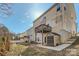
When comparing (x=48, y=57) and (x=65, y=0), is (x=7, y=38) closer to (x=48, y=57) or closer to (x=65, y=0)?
(x=48, y=57)

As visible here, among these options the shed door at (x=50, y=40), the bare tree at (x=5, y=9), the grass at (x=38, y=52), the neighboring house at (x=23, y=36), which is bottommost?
the grass at (x=38, y=52)

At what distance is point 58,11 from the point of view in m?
1.50

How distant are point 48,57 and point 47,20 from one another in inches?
12.3

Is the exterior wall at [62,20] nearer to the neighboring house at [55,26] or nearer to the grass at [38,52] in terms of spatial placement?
the neighboring house at [55,26]

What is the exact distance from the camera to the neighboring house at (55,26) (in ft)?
4.85

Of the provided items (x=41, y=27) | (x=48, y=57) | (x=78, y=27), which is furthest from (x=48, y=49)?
(x=78, y=27)

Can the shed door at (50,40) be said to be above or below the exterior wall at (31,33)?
below

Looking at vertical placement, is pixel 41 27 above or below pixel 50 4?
below

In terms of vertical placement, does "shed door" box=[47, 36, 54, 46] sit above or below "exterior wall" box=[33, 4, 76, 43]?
below

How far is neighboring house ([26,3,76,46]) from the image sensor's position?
148 centimetres

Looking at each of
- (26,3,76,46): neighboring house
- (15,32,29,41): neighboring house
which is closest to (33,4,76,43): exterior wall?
(26,3,76,46): neighboring house

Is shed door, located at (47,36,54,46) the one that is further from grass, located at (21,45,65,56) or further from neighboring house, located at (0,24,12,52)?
neighboring house, located at (0,24,12,52)

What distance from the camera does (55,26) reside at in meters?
1.48

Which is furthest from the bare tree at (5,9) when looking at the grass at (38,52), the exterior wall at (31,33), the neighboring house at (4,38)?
the grass at (38,52)
